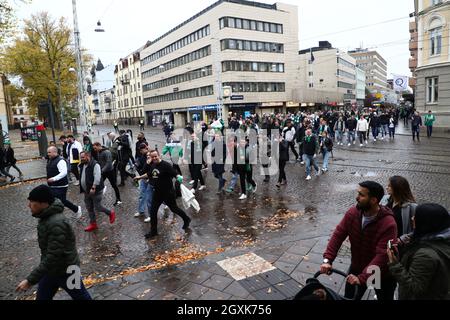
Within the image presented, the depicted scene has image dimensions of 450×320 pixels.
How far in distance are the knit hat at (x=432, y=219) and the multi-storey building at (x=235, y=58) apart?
43.3 metres

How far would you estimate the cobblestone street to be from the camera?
15.4ft

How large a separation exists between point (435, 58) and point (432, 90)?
2433 millimetres

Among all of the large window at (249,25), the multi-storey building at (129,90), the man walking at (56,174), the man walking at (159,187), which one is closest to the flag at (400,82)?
the man walking at (159,187)

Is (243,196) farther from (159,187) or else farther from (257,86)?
(257,86)

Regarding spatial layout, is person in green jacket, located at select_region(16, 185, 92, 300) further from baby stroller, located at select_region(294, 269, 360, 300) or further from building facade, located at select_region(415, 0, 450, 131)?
building facade, located at select_region(415, 0, 450, 131)

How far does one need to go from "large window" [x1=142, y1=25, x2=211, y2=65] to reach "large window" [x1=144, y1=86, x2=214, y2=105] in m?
7.98

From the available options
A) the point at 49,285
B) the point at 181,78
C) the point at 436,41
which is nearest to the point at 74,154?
the point at 49,285

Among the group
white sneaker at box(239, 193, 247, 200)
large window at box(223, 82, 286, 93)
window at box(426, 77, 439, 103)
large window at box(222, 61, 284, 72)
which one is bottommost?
white sneaker at box(239, 193, 247, 200)

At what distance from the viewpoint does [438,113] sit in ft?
84.2

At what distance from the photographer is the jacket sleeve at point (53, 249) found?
3428 mm

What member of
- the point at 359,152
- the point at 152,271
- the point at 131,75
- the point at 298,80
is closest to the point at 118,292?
the point at 152,271

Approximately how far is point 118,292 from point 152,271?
680 mm

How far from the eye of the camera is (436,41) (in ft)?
82.9

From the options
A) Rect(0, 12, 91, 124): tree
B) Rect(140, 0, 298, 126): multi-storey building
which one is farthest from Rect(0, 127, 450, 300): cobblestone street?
Rect(140, 0, 298, 126): multi-storey building
